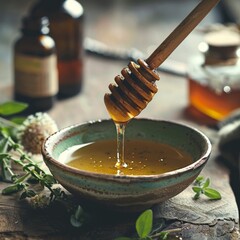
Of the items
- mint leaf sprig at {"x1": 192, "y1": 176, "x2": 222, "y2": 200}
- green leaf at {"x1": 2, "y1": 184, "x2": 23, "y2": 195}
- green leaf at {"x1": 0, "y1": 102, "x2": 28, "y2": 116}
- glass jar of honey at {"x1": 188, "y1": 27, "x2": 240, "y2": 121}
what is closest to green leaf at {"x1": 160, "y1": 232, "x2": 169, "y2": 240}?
mint leaf sprig at {"x1": 192, "y1": 176, "x2": 222, "y2": 200}

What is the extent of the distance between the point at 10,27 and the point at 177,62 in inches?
29.1

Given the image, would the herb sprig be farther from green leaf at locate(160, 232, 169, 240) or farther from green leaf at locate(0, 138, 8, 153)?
A: green leaf at locate(160, 232, 169, 240)

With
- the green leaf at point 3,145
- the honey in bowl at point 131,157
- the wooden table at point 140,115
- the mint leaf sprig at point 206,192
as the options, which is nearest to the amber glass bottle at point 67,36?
the wooden table at point 140,115

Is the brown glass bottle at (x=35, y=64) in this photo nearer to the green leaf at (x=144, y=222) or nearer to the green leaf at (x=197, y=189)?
the green leaf at (x=197, y=189)

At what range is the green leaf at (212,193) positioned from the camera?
1212 millimetres

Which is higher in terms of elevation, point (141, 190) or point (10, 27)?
point (141, 190)

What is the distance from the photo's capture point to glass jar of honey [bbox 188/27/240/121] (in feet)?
5.59

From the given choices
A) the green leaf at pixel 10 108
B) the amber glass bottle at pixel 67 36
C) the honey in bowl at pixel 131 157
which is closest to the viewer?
the honey in bowl at pixel 131 157

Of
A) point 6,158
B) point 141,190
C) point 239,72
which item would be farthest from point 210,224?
point 239,72

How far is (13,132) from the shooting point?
4.75 feet

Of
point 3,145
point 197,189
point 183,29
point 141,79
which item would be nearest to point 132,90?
point 141,79

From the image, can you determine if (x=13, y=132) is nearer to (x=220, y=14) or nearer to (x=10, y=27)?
(x=10, y=27)

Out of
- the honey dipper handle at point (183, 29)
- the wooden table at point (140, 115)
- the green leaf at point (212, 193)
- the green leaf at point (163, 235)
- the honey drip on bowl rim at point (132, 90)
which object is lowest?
the wooden table at point (140, 115)

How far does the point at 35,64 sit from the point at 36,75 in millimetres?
28
